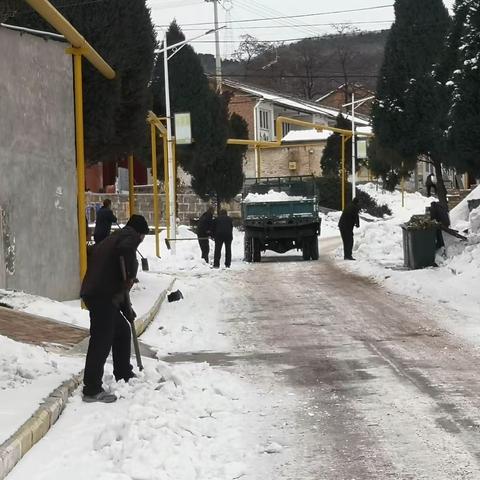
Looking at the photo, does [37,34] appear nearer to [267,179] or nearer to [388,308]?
[388,308]

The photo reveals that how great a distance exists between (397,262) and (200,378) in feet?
52.7

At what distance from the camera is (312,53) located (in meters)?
89.2

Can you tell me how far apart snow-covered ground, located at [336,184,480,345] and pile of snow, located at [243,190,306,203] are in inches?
98.4

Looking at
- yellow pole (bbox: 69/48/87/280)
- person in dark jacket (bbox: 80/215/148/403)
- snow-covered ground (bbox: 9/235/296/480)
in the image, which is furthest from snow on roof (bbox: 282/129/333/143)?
person in dark jacket (bbox: 80/215/148/403)

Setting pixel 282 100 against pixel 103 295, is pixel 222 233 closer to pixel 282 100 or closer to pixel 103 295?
pixel 103 295

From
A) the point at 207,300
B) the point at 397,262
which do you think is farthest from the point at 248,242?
the point at 207,300

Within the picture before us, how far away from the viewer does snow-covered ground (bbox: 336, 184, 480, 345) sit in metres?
14.2

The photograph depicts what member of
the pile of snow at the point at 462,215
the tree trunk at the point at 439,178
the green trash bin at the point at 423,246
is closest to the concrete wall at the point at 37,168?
the green trash bin at the point at 423,246

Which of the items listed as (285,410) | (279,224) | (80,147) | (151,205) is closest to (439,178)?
(279,224)

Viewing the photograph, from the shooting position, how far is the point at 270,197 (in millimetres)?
28234

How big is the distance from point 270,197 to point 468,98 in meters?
10.8

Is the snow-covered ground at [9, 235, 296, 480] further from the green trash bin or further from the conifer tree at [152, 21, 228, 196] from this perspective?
the conifer tree at [152, 21, 228, 196]

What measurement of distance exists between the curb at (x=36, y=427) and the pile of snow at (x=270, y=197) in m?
19.8

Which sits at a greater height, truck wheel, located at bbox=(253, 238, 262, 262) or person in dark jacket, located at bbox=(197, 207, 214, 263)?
person in dark jacket, located at bbox=(197, 207, 214, 263)
